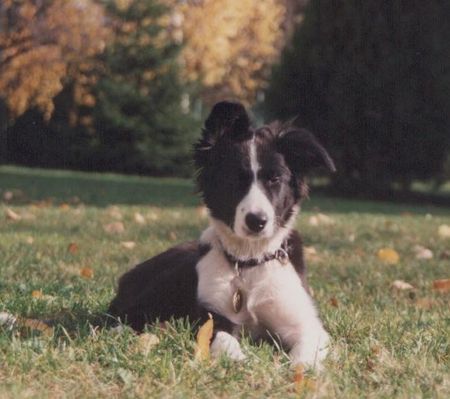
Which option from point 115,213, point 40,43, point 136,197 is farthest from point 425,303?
point 40,43

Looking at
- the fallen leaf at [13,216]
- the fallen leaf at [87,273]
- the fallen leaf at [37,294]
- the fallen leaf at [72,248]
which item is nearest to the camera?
the fallen leaf at [37,294]

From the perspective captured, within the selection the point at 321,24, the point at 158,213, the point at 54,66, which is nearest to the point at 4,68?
the point at 54,66

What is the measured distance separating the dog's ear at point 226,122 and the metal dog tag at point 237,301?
72 centimetres

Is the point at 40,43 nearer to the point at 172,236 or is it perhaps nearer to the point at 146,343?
the point at 172,236

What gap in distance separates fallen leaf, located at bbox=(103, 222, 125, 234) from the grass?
13 cm

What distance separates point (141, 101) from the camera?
21422 millimetres

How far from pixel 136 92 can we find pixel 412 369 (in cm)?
1879

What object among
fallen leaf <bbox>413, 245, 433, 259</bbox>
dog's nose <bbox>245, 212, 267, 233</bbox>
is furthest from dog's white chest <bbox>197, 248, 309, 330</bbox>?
fallen leaf <bbox>413, 245, 433, 259</bbox>

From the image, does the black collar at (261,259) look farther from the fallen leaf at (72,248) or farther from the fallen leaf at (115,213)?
the fallen leaf at (115,213)

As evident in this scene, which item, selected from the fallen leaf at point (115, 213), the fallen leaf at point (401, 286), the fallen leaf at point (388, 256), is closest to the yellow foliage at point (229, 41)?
the fallen leaf at point (115, 213)

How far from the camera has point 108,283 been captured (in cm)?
542

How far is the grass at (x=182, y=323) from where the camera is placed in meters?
3.08

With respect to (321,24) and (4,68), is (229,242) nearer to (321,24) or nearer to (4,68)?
(321,24)

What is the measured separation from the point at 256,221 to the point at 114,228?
14.8 ft
